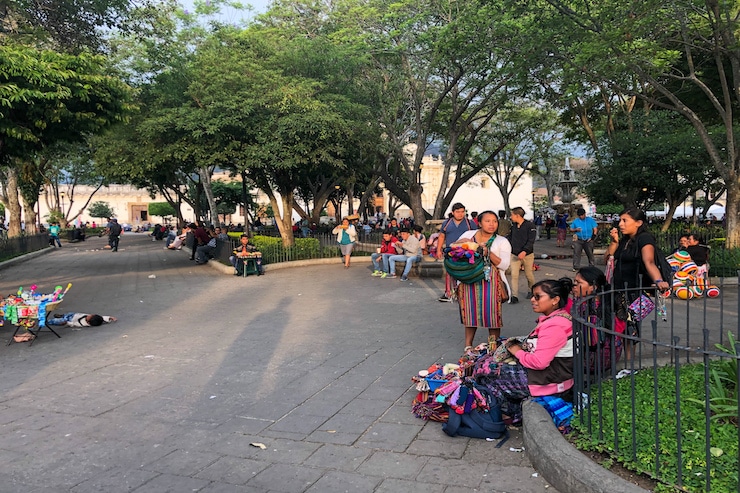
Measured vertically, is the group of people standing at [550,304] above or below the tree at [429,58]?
below

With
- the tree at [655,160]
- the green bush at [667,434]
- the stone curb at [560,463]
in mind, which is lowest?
the stone curb at [560,463]

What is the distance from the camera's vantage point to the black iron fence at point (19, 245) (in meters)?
20.7

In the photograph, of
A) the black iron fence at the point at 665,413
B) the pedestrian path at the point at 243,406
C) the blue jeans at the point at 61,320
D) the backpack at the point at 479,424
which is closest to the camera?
the black iron fence at the point at 665,413

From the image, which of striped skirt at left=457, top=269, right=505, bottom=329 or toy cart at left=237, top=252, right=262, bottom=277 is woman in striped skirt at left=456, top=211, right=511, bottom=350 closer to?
striped skirt at left=457, top=269, right=505, bottom=329

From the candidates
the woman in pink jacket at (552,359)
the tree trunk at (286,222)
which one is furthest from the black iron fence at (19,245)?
the woman in pink jacket at (552,359)

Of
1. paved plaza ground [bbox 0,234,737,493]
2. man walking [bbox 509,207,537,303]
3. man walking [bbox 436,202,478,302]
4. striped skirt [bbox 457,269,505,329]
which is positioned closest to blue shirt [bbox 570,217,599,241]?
man walking [bbox 509,207,537,303]

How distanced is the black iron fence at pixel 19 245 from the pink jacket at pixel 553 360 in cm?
2091

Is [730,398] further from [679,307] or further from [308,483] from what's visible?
[679,307]

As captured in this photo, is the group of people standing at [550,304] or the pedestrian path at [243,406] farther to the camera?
the group of people standing at [550,304]

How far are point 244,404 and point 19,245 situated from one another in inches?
883

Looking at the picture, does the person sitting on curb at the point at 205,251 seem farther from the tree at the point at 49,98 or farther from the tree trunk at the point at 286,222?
the tree at the point at 49,98

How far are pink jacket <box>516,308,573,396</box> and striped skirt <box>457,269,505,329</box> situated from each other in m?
1.54

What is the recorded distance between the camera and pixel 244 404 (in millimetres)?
4723

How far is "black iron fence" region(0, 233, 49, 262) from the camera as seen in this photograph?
20.7 metres
